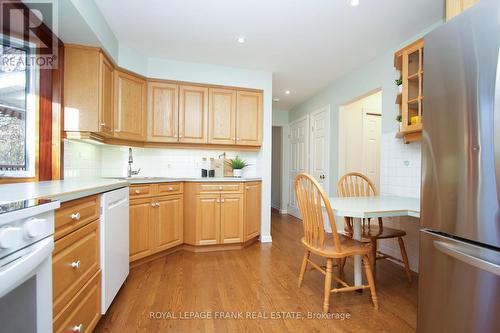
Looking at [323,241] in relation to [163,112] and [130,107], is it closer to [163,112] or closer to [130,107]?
[163,112]

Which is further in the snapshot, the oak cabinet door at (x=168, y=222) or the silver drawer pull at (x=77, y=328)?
the oak cabinet door at (x=168, y=222)

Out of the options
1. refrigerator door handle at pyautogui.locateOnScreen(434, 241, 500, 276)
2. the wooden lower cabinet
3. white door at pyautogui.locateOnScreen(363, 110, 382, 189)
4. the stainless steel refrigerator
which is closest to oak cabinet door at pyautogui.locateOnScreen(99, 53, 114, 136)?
the wooden lower cabinet

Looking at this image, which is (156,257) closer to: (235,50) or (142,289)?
(142,289)

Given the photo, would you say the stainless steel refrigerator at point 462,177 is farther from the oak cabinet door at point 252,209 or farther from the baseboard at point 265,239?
the baseboard at point 265,239

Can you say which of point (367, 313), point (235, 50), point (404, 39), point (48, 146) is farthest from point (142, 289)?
point (404, 39)

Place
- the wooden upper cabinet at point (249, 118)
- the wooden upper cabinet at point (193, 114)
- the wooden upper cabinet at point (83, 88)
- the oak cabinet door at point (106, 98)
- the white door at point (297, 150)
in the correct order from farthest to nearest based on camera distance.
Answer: the white door at point (297, 150)
the wooden upper cabinet at point (249, 118)
the wooden upper cabinet at point (193, 114)
the oak cabinet door at point (106, 98)
the wooden upper cabinet at point (83, 88)

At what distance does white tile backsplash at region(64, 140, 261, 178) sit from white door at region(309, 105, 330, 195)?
1.23 m

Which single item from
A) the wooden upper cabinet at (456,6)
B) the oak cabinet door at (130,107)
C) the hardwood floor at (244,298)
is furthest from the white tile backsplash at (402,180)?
the oak cabinet door at (130,107)

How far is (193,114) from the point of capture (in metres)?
3.05

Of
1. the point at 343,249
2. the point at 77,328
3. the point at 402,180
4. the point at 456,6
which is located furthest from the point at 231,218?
the point at 456,6

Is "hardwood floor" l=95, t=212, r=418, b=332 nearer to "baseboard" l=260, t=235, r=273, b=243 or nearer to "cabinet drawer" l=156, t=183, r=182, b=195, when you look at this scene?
"baseboard" l=260, t=235, r=273, b=243

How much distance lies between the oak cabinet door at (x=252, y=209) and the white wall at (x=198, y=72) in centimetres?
10

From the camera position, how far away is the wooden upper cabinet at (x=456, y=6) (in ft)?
3.92

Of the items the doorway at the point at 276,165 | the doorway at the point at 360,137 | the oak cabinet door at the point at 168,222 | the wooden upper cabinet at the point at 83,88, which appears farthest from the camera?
the doorway at the point at 276,165
